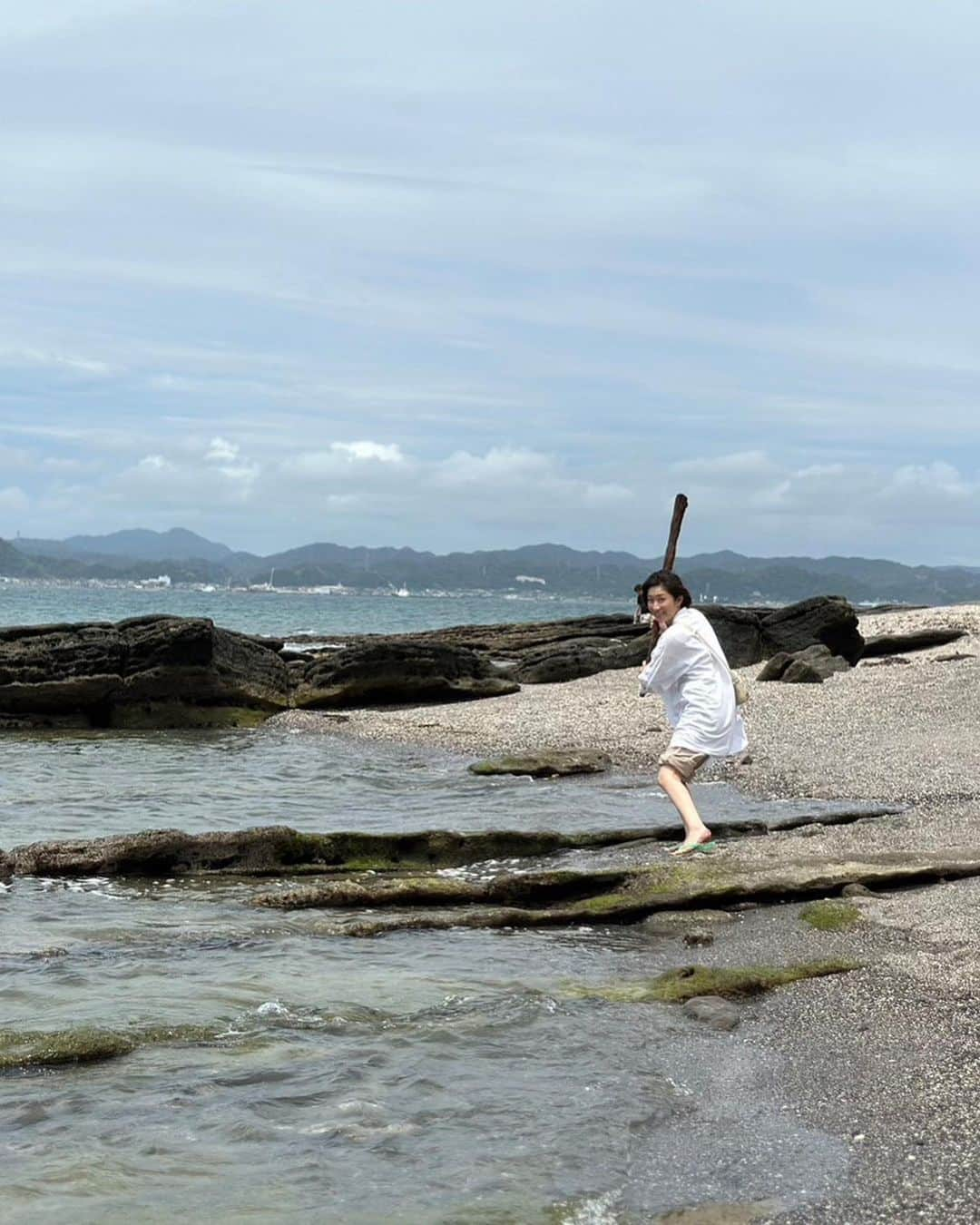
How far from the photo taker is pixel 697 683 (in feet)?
42.6

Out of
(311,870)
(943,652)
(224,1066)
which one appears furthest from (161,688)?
(224,1066)

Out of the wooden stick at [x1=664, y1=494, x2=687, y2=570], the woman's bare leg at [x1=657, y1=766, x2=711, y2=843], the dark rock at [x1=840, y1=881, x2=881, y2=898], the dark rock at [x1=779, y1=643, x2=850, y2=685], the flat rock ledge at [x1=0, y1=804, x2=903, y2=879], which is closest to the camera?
the dark rock at [x1=840, y1=881, x2=881, y2=898]

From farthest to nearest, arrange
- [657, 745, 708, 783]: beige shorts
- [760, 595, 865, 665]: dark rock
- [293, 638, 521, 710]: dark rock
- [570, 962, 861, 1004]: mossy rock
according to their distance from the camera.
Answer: [760, 595, 865, 665]: dark rock < [293, 638, 521, 710]: dark rock < [657, 745, 708, 783]: beige shorts < [570, 962, 861, 1004]: mossy rock

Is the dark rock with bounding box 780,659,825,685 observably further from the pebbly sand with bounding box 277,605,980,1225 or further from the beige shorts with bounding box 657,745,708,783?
the beige shorts with bounding box 657,745,708,783

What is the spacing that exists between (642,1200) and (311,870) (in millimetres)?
7688

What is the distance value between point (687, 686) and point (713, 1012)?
5068 millimetres

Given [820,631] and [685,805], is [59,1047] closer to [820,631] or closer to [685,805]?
[685,805]

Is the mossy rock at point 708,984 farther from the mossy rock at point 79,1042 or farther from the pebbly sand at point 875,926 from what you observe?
the mossy rock at point 79,1042

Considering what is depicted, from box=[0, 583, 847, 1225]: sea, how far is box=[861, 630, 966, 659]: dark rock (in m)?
24.6

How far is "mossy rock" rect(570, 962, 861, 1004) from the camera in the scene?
8.69m

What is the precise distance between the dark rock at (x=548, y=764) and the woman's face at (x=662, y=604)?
6741 millimetres

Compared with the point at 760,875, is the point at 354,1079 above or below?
below

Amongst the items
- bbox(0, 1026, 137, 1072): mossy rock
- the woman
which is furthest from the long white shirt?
bbox(0, 1026, 137, 1072): mossy rock

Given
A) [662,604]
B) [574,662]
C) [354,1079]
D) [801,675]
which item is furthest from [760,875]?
[574,662]
